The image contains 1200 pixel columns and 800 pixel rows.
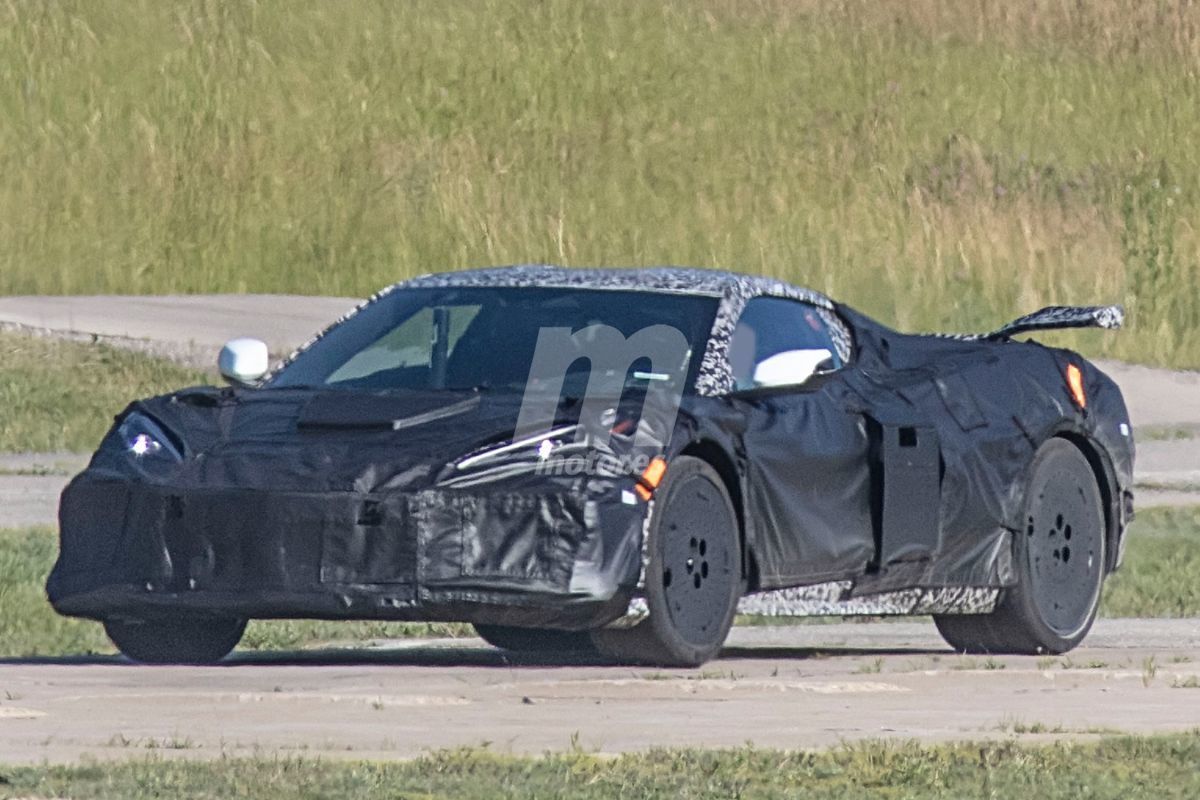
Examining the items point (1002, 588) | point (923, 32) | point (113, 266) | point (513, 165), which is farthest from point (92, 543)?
point (923, 32)

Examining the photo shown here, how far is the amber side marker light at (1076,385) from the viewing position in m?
13.2

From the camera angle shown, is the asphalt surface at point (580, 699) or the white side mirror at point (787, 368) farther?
the white side mirror at point (787, 368)

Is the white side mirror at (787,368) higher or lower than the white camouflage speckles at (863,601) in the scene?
higher

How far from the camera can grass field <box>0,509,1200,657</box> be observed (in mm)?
13578

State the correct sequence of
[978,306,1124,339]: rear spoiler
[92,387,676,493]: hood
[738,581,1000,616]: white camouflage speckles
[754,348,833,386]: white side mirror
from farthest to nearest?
1. [978,306,1124,339]: rear spoiler
2. [738,581,1000,616]: white camouflage speckles
3. [754,348,833,386]: white side mirror
4. [92,387,676,493]: hood

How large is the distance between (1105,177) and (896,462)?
24.9m

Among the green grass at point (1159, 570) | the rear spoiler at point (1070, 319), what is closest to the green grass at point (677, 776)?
the rear spoiler at point (1070, 319)

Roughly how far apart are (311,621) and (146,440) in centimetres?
393

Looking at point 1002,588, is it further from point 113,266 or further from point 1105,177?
point 1105,177

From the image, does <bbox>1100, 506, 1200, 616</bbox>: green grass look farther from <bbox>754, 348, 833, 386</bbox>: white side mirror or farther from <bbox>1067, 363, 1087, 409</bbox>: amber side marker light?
<bbox>754, 348, 833, 386</bbox>: white side mirror

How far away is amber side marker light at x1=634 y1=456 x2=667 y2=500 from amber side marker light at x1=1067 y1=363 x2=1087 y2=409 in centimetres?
287

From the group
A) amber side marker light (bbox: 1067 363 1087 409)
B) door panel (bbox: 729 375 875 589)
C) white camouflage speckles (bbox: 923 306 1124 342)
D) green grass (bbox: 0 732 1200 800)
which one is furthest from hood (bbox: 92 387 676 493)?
amber side marker light (bbox: 1067 363 1087 409)

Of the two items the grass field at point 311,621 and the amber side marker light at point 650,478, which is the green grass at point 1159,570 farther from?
the amber side marker light at point 650,478

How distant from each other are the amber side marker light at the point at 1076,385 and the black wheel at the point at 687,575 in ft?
7.85
